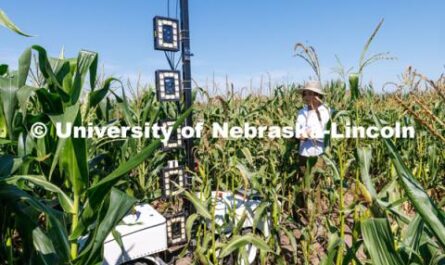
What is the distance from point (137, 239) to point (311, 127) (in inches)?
68.0

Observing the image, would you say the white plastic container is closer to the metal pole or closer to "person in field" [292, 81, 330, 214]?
the metal pole

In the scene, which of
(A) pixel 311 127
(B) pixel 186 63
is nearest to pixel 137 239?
(B) pixel 186 63

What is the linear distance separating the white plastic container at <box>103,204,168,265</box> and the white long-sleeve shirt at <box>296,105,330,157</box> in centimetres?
141

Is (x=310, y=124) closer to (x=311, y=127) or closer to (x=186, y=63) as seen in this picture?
(x=311, y=127)

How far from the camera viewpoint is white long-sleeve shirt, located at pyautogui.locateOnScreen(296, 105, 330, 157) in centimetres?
289

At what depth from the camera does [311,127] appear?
2.96 metres

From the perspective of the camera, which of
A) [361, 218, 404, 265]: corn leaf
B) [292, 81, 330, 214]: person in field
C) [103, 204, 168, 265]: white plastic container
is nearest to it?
[361, 218, 404, 265]: corn leaf

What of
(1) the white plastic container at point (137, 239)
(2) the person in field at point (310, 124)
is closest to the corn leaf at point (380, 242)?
(1) the white plastic container at point (137, 239)

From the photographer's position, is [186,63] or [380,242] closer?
[380,242]

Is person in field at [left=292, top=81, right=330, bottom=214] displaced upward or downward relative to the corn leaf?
upward

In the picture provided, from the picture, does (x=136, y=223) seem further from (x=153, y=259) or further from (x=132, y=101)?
(x=132, y=101)

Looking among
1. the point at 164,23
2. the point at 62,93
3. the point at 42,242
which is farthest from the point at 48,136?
the point at 164,23

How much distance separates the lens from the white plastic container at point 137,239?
1.86 metres

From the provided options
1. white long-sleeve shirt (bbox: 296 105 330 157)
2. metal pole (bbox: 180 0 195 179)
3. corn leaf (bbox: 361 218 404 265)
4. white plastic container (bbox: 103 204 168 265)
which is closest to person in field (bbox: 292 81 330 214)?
white long-sleeve shirt (bbox: 296 105 330 157)
